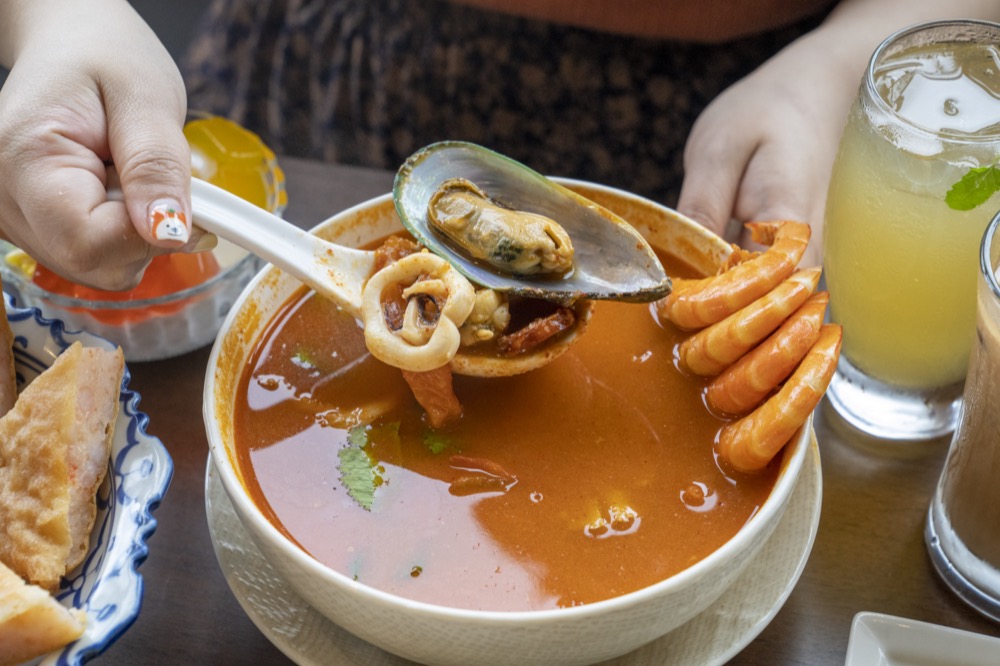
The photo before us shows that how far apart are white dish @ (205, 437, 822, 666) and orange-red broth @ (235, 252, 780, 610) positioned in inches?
3.2

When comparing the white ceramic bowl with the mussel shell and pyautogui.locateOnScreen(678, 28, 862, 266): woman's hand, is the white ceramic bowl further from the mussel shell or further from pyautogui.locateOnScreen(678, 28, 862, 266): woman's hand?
pyautogui.locateOnScreen(678, 28, 862, 266): woman's hand

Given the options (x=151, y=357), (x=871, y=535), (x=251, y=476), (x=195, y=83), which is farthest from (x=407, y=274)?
(x=195, y=83)

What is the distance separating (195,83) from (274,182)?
32.4 inches

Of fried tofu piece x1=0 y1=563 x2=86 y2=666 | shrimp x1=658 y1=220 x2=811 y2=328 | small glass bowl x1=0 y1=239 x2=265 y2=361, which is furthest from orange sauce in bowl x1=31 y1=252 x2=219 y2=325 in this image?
shrimp x1=658 y1=220 x2=811 y2=328

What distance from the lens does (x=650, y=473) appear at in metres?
1.12

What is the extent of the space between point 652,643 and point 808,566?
27 centimetres

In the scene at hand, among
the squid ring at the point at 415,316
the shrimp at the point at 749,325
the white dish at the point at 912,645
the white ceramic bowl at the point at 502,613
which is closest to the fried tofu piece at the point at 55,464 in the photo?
the white ceramic bowl at the point at 502,613

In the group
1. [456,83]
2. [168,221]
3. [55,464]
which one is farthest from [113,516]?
[456,83]

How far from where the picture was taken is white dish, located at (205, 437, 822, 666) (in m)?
1.03

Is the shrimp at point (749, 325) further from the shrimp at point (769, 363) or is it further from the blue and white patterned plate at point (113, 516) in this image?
the blue and white patterned plate at point (113, 516)

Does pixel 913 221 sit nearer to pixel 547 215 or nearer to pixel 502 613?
pixel 547 215

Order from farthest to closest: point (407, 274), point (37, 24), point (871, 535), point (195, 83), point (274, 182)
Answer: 1. point (195, 83)
2. point (274, 182)
3. point (37, 24)
4. point (871, 535)
5. point (407, 274)

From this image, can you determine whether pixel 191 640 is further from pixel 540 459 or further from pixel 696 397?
pixel 696 397

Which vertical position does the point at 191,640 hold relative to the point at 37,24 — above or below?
A: below
